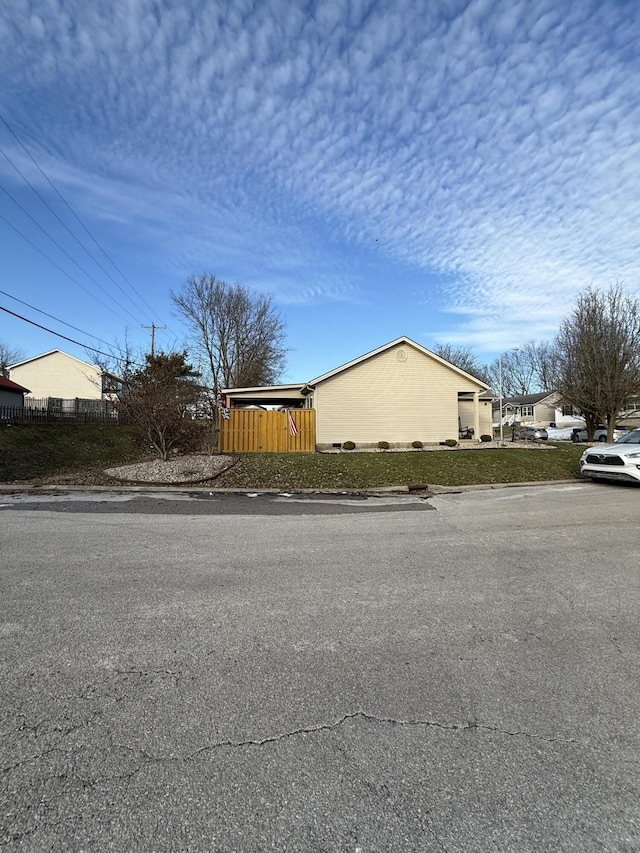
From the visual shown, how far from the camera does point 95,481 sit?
12.2m

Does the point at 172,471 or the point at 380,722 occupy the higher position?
the point at 172,471

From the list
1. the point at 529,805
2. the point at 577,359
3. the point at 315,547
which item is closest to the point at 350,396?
the point at 577,359

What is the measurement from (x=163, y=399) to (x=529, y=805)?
42.8 feet

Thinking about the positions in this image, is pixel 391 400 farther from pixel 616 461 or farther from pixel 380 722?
pixel 380 722

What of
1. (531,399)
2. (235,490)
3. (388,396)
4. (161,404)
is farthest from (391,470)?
(531,399)

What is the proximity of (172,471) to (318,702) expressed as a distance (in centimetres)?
1140

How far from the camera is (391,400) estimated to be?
2402 centimetres

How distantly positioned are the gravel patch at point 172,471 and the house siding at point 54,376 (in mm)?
35025

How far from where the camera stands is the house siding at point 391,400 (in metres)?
23.3

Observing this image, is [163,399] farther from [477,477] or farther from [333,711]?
[333,711]

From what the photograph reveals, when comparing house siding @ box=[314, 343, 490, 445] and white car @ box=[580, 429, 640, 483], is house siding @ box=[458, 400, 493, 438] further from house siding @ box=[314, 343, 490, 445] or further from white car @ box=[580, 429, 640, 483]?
white car @ box=[580, 429, 640, 483]

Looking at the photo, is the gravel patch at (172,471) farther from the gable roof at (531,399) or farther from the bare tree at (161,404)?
the gable roof at (531,399)

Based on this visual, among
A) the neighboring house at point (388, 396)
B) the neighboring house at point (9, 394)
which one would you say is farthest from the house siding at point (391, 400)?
the neighboring house at point (9, 394)

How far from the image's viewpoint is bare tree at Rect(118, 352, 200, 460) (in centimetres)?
1351
